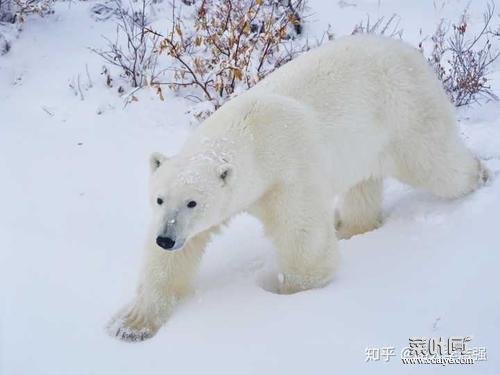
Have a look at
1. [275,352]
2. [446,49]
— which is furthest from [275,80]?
[446,49]

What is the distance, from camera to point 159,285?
3.21 m

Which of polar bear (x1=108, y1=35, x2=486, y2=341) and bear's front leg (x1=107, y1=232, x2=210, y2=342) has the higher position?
polar bear (x1=108, y1=35, x2=486, y2=341)

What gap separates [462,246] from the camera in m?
3.35

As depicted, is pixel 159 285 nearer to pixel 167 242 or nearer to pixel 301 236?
pixel 167 242

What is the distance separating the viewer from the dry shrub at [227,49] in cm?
537

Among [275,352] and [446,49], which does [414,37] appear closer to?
[446,49]

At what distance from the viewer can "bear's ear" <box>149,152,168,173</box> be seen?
3080 millimetres

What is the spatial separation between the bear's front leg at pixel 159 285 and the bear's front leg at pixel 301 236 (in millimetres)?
349

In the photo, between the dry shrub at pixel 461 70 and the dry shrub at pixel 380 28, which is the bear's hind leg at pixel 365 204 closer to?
the dry shrub at pixel 461 70

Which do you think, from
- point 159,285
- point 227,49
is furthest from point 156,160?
point 227,49

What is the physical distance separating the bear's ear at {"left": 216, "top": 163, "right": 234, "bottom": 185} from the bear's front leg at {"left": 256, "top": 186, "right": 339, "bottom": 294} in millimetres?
328

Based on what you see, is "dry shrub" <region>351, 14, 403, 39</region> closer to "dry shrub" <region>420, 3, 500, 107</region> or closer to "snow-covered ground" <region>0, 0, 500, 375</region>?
"dry shrub" <region>420, 3, 500, 107</region>

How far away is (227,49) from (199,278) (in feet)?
8.29

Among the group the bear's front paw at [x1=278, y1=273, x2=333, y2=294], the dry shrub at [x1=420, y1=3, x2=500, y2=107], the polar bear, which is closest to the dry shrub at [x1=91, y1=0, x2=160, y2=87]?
the polar bear
